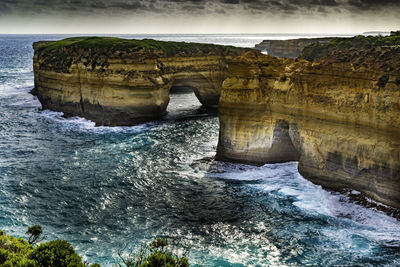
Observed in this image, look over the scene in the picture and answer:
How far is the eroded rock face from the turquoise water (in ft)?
6.06

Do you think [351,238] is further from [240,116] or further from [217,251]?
[240,116]

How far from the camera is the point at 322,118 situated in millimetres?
32500

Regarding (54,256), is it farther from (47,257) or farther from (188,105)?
(188,105)

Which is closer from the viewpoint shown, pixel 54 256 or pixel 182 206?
pixel 54 256

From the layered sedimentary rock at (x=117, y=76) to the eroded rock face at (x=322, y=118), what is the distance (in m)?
21.4

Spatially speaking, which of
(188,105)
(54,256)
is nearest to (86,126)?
(188,105)

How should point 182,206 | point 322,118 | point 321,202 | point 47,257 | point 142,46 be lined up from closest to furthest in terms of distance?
point 47,257
point 321,202
point 182,206
point 322,118
point 142,46

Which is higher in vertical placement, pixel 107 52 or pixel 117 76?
pixel 107 52

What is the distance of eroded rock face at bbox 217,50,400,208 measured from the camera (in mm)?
28250

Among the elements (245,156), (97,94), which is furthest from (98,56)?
(245,156)

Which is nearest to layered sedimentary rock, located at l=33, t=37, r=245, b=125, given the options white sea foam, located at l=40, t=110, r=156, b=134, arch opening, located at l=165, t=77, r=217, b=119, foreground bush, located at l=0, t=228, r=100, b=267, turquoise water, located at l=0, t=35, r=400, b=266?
arch opening, located at l=165, t=77, r=217, b=119

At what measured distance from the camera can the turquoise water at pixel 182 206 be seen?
24.5 m

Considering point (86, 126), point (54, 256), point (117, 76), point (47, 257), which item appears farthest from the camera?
point (117, 76)

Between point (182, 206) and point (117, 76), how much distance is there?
31.4 metres
